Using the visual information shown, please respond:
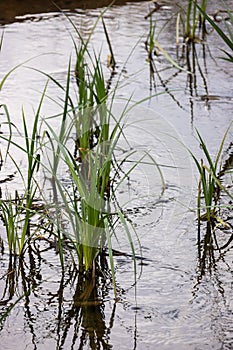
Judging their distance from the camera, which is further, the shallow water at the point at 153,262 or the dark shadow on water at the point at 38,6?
the dark shadow on water at the point at 38,6

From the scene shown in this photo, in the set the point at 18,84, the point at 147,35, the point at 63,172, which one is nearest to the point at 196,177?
the point at 63,172

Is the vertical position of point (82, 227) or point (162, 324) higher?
point (82, 227)

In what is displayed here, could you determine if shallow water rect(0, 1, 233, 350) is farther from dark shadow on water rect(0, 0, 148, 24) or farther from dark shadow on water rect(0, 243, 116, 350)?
dark shadow on water rect(0, 0, 148, 24)

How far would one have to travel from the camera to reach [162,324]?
1976 mm

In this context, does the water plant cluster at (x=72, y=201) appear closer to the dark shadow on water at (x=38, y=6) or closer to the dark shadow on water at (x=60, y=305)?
the dark shadow on water at (x=60, y=305)

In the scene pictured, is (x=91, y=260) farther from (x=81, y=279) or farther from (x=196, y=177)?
(x=196, y=177)

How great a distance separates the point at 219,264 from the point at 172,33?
2751mm

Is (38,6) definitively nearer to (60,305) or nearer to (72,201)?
(72,201)

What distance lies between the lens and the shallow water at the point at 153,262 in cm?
193

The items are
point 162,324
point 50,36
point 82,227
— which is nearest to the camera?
point 162,324

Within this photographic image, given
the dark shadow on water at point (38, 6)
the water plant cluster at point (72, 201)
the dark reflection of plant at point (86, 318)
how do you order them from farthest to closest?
1. the dark shadow on water at point (38, 6)
2. the water plant cluster at point (72, 201)
3. the dark reflection of plant at point (86, 318)

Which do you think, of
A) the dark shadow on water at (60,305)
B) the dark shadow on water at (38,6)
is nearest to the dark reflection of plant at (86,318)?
the dark shadow on water at (60,305)

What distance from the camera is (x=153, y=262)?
7.48 feet

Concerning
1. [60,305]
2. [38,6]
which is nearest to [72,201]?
[60,305]
